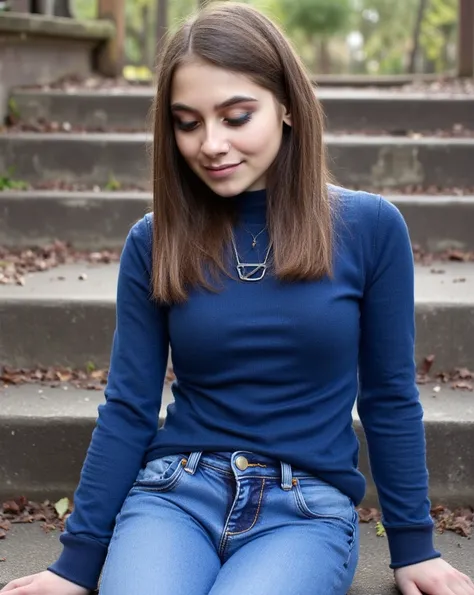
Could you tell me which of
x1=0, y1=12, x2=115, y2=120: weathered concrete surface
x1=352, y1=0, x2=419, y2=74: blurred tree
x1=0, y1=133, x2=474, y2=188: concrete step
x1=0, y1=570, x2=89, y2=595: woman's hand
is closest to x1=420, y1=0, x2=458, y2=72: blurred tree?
x1=352, y1=0, x2=419, y2=74: blurred tree

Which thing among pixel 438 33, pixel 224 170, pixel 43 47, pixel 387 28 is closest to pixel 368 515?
pixel 224 170

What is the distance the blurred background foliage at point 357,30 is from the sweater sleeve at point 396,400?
585 inches

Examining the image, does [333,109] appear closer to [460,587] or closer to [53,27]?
[53,27]

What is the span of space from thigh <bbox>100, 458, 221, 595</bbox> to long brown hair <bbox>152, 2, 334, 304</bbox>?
0.42 m

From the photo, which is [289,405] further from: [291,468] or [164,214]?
[164,214]

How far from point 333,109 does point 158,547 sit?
381 cm

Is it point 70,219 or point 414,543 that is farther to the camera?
point 70,219

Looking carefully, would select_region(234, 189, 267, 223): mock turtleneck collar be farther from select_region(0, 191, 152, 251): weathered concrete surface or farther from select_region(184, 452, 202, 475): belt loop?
select_region(0, 191, 152, 251): weathered concrete surface

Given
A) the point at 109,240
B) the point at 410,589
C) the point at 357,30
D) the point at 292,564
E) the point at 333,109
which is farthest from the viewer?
the point at 357,30

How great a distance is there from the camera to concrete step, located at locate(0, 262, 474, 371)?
131 inches

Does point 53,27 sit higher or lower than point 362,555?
higher

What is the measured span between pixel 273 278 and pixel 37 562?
1044mm

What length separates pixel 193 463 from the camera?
2.07 metres

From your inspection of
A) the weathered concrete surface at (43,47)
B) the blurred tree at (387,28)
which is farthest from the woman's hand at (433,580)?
the blurred tree at (387,28)
